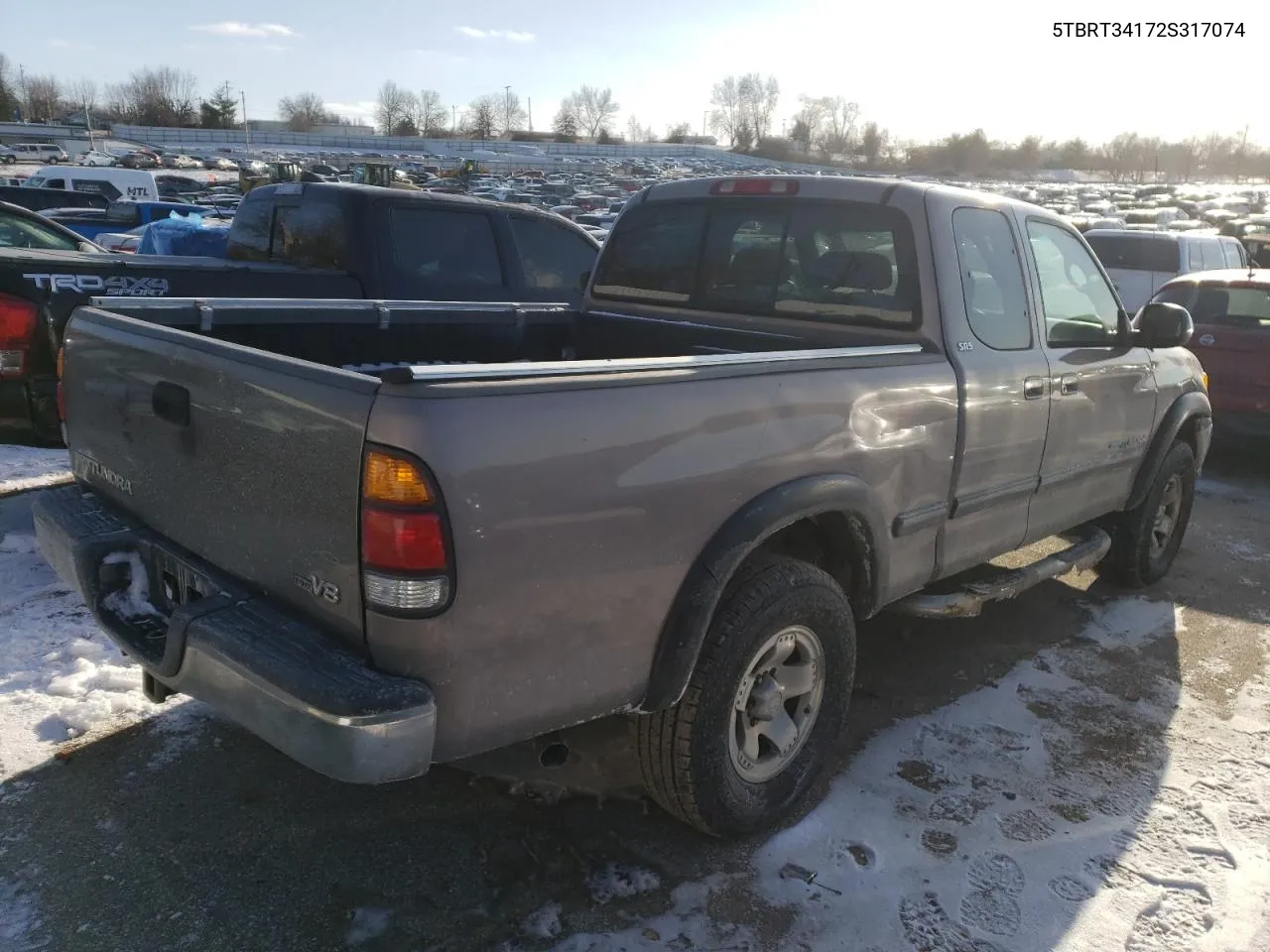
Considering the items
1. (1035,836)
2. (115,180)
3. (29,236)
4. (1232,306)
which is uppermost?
(115,180)

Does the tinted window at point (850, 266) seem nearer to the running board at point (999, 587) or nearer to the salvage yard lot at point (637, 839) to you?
the running board at point (999, 587)

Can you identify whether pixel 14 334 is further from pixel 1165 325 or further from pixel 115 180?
pixel 115 180

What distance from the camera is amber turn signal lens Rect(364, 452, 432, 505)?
2.04m

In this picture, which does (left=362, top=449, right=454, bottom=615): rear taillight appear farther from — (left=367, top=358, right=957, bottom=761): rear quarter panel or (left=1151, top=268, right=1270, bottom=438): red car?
(left=1151, top=268, right=1270, bottom=438): red car

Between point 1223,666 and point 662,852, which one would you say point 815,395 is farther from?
point 1223,666

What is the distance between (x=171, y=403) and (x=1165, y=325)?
397 cm

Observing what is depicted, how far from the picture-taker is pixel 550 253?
23.5 ft

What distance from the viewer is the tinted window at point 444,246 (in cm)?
645

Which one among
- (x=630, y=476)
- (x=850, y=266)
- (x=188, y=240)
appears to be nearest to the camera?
(x=630, y=476)

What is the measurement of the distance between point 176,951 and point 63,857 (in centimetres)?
59

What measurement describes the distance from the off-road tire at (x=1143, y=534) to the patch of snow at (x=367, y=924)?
4123mm

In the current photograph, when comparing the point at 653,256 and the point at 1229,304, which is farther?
the point at 1229,304

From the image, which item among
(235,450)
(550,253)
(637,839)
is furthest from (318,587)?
(550,253)

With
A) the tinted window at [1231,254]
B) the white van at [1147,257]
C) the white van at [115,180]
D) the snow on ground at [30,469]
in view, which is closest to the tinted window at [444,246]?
the snow on ground at [30,469]
